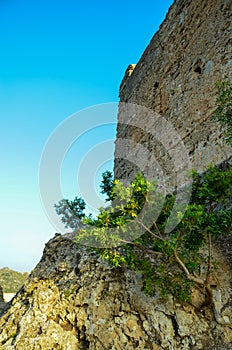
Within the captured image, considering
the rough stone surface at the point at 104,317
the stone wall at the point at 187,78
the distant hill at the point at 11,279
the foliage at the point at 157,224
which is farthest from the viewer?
the distant hill at the point at 11,279

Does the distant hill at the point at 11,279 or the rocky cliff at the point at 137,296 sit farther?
the distant hill at the point at 11,279

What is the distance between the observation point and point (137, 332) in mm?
4105

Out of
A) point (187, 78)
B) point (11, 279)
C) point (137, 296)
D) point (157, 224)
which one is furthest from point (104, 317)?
point (11, 279)

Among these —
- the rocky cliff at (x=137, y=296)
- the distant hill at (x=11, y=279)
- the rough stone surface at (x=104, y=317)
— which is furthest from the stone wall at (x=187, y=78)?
the distant hill at (x=11, y=279)

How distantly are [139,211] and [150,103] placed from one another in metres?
6.34

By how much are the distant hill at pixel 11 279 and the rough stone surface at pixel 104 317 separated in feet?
102

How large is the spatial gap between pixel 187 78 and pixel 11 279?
35587mm

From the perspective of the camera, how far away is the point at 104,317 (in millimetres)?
4320

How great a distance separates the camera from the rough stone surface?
3.98 metres

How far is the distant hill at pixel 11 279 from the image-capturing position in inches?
1314

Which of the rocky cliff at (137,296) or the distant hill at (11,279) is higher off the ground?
the distant hill at (11,279)

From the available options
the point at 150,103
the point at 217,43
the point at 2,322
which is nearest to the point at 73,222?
the point at 2,322

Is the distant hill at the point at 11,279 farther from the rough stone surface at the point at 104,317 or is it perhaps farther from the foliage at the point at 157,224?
the foliage at the point at 157,224

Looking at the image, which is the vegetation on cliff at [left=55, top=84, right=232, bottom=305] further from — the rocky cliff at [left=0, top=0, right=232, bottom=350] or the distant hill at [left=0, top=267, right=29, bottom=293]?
the distant hill at [left=0, top=267, right=29, bottom=293]
